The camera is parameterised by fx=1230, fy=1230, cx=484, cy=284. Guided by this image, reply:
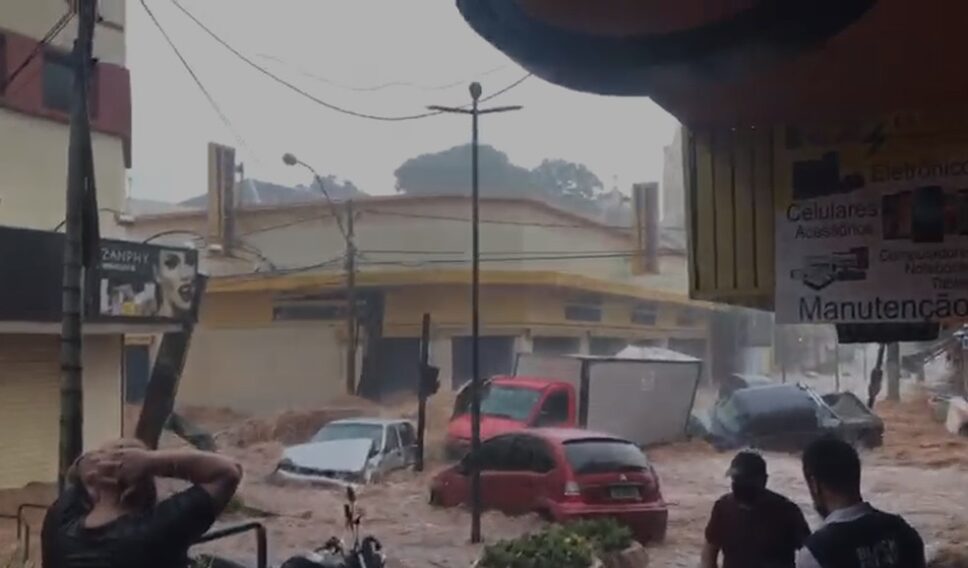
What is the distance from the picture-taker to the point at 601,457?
43.3ft

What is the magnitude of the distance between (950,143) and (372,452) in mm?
14944

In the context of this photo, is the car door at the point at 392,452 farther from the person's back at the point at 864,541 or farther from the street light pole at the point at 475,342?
the person's back at the point at 864,541

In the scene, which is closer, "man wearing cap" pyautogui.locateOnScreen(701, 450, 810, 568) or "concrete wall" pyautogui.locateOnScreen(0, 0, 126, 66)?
"man wearing cap" pyautogui.locateOnScreen(701, 450, 810, 568)

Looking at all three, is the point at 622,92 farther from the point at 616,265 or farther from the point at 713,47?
the point at 616,265

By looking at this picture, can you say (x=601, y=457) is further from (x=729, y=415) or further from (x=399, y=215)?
(x=399, y=215)

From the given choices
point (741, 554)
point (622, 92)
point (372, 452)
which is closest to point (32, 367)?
point (372, 452)

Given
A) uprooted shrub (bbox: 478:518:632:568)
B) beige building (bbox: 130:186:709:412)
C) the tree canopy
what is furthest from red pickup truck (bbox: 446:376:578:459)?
the tree canopy

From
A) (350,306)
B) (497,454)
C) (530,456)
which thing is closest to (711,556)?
(530,456)

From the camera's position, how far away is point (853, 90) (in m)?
3.62

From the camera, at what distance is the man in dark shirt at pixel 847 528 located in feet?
9.48

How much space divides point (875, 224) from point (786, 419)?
19.8m

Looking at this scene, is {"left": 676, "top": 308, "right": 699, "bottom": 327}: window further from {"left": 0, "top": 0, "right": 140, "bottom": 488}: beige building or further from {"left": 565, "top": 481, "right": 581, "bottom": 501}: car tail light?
{"left": 565, "top": 481, "right": 581, "bottom": 501}: car tail light

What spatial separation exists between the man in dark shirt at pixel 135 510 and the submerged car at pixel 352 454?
14.1 m

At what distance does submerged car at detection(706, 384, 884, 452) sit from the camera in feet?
75.5
